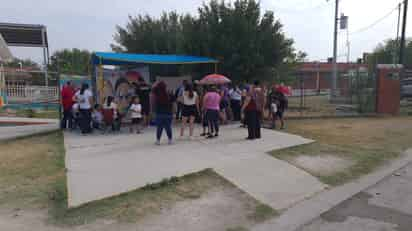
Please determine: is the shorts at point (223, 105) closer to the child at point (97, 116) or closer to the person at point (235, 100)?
the person at point (235, 100)

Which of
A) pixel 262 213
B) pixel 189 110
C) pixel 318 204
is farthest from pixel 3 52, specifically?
pixel 318 204

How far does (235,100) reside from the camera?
12273 millimetres

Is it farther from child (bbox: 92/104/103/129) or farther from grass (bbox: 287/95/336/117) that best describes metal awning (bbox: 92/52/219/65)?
grass (bbox: 287/95/336/117)

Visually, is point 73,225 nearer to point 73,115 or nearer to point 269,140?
point 269,140

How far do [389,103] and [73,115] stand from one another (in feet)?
47.0

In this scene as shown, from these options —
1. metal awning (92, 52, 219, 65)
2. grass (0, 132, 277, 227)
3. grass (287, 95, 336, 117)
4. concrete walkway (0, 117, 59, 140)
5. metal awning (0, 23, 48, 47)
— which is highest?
metal awning (0, 23, 48, 47)

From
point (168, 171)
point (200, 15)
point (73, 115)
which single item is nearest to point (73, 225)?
point (168, 171)

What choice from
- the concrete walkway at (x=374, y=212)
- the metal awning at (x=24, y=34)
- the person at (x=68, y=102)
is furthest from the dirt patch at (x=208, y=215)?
the metal awning at (x=24, y=34)

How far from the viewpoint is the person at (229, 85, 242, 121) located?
12.2 m

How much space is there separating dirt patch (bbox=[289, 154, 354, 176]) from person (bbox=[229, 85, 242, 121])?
558cm

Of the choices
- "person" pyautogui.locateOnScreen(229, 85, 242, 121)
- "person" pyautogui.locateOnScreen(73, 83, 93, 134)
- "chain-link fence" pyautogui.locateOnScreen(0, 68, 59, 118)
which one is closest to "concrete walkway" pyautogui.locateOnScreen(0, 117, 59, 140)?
"person" pyautogui.locateOnScreen(73, 83, 93, 134)

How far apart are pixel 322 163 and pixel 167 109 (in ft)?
12.3

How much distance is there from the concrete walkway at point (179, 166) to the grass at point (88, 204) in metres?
0.17

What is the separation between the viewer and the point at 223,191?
4.78 meters
